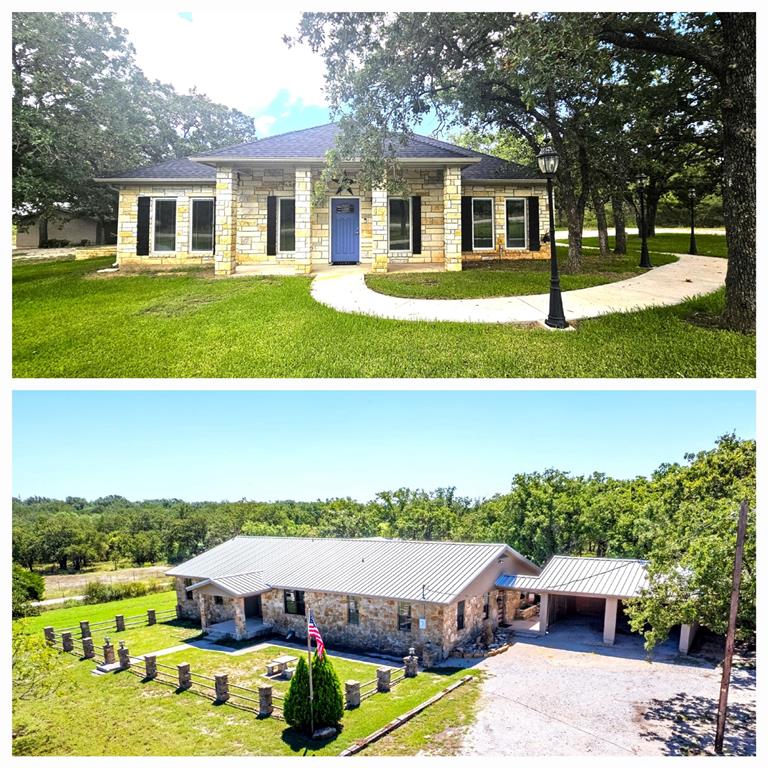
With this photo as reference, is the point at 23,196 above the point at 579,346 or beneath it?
above

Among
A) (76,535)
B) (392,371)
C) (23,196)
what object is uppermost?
(23,196)

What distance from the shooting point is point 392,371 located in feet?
22.0

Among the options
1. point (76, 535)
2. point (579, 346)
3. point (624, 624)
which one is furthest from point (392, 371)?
point (76, 535)

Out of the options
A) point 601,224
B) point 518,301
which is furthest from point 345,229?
point 601,224

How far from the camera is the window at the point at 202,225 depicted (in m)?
12.4

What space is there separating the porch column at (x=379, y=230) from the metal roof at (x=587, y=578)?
6023mm

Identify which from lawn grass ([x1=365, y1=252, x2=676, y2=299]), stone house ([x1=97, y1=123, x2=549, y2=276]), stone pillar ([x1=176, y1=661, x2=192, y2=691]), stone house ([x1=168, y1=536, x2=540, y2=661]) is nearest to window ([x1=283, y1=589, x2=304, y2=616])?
stone house ([x1=168, y1=536, x2=540, y2=661])

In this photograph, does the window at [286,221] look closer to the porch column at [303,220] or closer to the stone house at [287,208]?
the stone house at [287,208]

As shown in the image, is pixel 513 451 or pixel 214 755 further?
pixel 513 451

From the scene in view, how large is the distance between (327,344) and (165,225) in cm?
676

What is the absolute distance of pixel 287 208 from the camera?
12.1 meters
